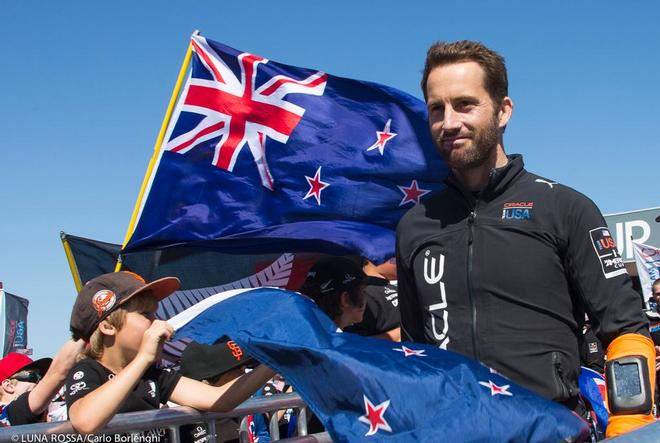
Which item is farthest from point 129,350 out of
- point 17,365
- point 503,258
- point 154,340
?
point 17,365

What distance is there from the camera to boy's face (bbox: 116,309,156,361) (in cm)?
366

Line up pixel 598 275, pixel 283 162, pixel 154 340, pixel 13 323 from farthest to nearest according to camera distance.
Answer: pixel 13 323
pixel 283 162
pixel 154 340
pixel 598 275

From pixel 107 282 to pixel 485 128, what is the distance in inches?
75.2

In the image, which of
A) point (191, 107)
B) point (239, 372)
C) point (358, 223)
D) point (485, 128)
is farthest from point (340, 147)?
point (485, 128)

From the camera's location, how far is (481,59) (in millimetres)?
2674

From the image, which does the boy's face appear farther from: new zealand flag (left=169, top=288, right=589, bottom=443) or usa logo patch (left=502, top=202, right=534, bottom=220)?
usa logo patch (left=502, top=202, right=534, bottom=220)

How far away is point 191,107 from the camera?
5738mm

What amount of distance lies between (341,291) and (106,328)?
5.72 feet

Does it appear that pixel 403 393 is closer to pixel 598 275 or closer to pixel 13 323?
pixel 598 275

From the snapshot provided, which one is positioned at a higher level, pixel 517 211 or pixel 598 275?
pixel 517 211

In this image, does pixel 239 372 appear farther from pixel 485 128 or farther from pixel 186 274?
pixel 485 128

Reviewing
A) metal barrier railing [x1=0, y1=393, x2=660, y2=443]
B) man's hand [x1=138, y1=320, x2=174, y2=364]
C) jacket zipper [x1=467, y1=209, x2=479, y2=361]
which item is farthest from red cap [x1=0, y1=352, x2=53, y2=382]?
jacket zipper [x1=467, y1=209, x2=479, y2=361]

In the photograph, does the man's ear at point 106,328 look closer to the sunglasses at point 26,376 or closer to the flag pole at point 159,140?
the flag pole at point 159,140

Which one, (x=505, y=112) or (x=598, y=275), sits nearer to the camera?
Result: (x=598, y=275)
